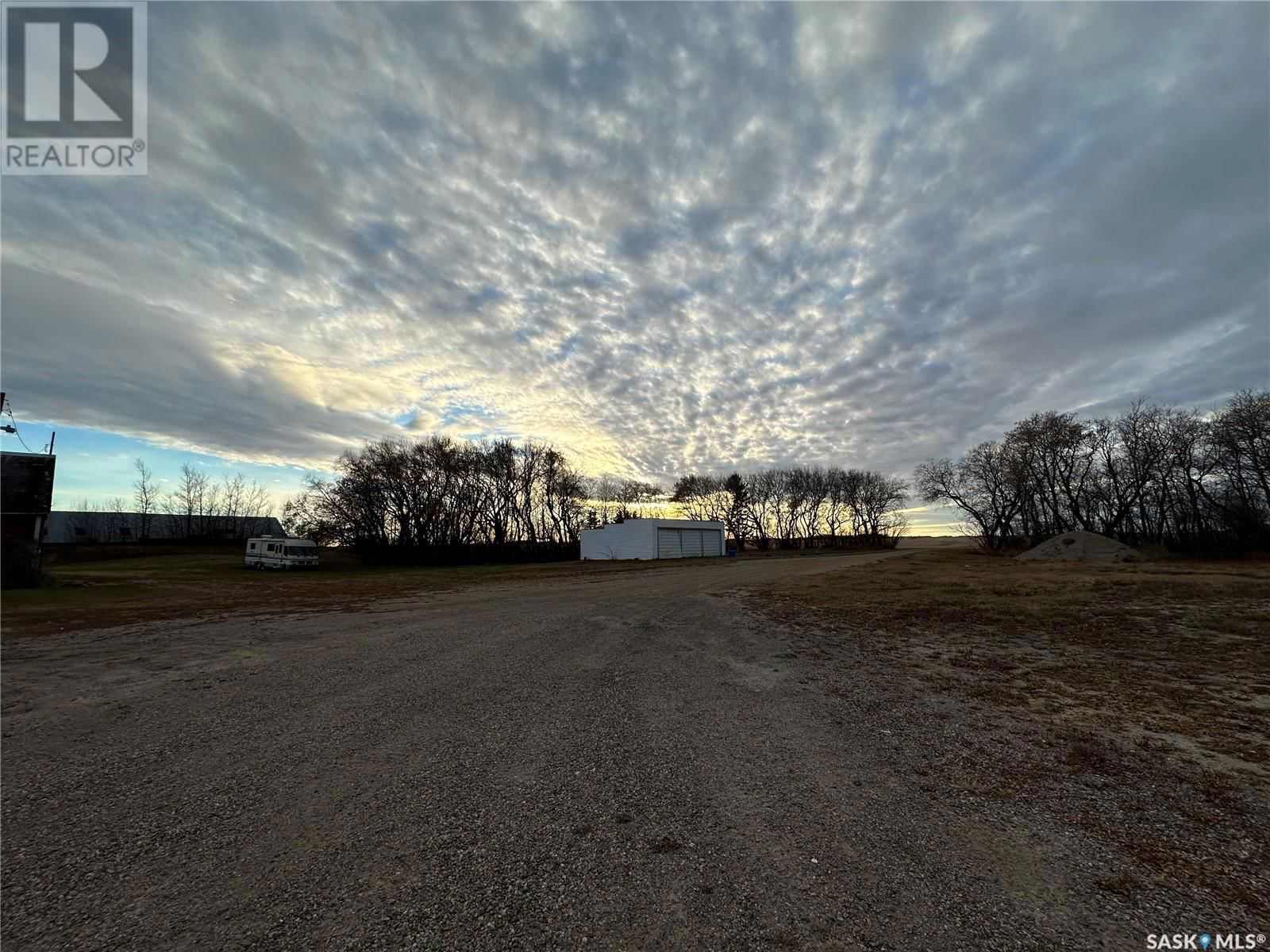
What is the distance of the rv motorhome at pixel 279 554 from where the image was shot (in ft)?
129

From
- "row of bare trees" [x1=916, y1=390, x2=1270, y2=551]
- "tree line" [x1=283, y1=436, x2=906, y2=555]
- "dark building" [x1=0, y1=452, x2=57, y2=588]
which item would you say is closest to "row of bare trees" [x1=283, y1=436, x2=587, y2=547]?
"tree line" [x1=283, y1=436, x2=906, y2=555]

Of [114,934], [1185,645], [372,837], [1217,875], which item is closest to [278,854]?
[372,837]

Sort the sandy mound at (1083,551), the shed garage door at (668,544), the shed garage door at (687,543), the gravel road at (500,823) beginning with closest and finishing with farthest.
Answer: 1. the gravel road at (500,823)
2. the sandy mound at (1083,551)
3. the shed garage door at (668,544)
4. the shed garage door at (687,543)

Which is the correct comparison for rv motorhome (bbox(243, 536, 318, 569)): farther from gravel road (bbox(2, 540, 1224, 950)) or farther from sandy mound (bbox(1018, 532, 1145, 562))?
sandy mound (bbox(1018, 532, 1145, 562))

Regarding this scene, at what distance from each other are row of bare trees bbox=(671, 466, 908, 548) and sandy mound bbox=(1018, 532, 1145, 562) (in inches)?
1686

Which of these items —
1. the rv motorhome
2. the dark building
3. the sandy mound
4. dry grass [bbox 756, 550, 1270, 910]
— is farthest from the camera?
the rv motorhome

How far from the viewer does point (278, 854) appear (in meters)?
3.00

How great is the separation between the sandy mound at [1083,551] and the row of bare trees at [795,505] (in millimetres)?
42829

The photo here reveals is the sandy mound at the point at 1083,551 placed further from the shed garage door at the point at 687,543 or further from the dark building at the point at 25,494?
the dark building at the point at 25,494

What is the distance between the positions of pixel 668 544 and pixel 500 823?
157ft

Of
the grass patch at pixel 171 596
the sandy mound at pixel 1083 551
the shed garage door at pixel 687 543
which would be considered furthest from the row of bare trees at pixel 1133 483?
the grass patch at pixel 171 596

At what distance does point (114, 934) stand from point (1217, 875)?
18.3 ft

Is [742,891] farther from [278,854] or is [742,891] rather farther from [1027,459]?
[1027,459]

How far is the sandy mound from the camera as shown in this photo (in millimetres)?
28812
